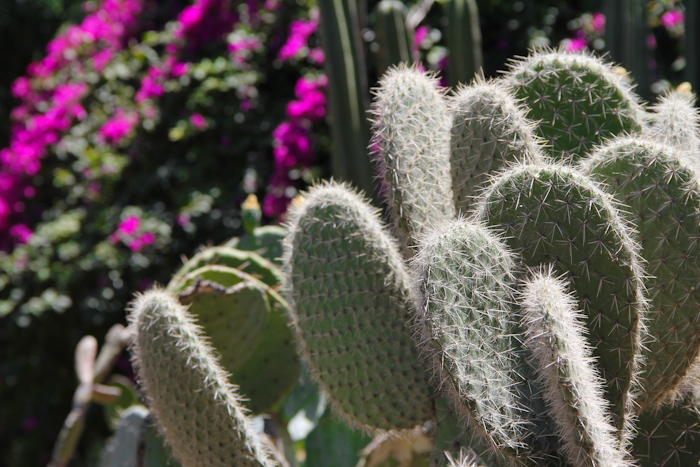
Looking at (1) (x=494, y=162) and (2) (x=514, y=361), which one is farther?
(1) (x=494, y=162)

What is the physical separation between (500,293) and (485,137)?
312 millimetres

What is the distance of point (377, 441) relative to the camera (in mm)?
1504

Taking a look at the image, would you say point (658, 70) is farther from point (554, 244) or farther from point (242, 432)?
point (242, 432)

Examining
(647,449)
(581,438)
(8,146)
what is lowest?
(8,146)

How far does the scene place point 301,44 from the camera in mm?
4137

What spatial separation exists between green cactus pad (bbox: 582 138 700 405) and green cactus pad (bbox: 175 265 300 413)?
0.87 meters

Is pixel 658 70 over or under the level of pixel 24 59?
under

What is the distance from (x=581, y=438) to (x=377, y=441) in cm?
76

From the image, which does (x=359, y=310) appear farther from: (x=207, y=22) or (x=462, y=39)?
(x=207, y=22)

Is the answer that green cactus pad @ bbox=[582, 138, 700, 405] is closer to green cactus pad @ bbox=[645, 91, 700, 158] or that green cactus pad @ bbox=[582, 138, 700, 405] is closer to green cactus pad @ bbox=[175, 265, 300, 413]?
green cactus pad @ bbox=[645, 91, 700, 158]

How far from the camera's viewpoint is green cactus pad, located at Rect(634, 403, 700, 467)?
1.15 m

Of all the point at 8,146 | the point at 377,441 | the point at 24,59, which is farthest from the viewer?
the point at 24,59

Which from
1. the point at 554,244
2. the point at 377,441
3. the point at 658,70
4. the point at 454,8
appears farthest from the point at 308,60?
the point at 554,244

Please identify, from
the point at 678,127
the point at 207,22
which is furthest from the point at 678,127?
the point at 207,22
